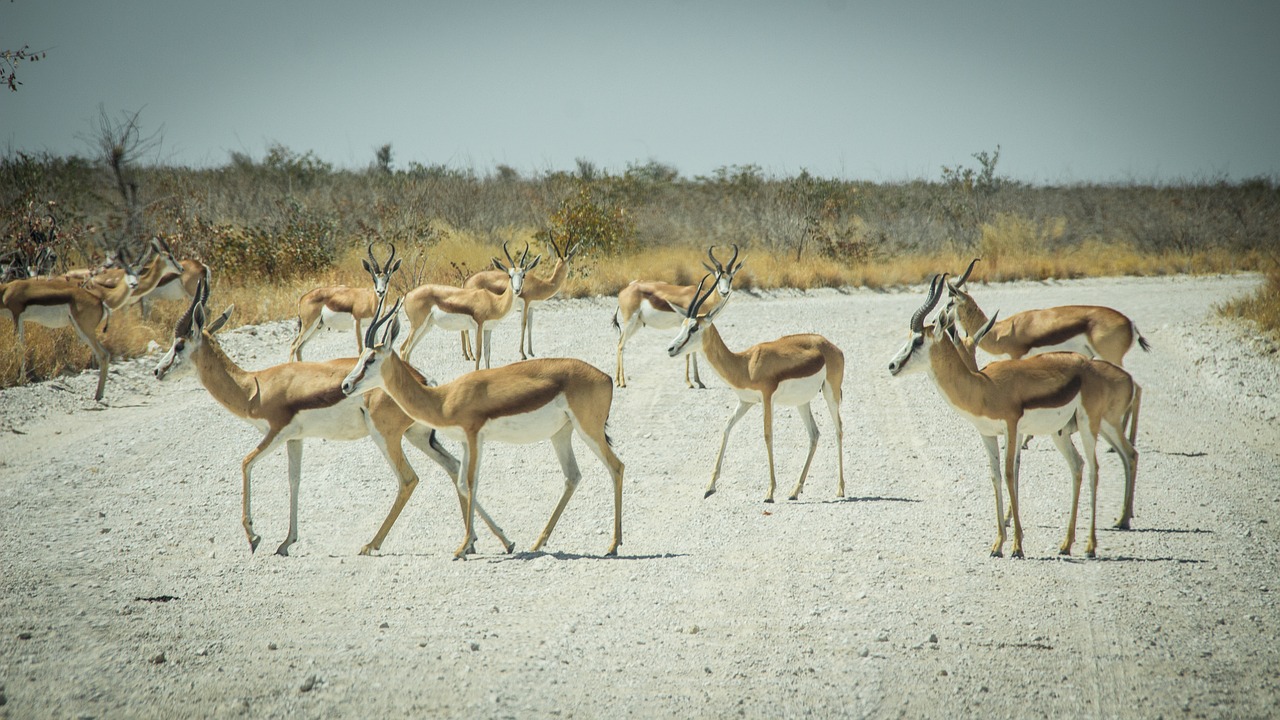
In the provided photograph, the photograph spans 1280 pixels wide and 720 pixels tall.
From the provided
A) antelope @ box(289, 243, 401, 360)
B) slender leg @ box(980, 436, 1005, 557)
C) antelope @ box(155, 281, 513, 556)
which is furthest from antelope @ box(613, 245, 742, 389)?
slender leg @ box(980, 436, 1005, 557)

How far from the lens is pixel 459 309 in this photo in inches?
542

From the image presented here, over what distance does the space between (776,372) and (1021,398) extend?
247 centimetres

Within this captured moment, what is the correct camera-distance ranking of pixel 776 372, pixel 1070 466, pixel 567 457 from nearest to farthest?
pixel 1070 466, pixel 567 457, pixel 776 372

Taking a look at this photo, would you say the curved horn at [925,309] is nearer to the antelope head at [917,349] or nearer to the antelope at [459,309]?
the antelope head at [917,349]

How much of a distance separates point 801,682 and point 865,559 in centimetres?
199

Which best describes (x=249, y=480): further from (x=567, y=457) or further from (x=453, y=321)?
(x=453, y=321)

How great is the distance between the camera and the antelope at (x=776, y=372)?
874 cm

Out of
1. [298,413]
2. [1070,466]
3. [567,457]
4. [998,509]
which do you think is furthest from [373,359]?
[1070,466]

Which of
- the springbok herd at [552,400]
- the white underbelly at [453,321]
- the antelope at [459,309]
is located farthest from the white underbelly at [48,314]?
the springbok herd at [552,400]

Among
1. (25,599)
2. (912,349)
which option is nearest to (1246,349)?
(912,349)

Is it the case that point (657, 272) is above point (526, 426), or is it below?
above

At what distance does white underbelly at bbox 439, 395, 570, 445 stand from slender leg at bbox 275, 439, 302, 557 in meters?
1.29

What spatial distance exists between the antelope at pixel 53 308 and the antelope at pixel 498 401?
7.91 metres

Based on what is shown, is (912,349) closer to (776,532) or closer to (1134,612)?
(776,532)
